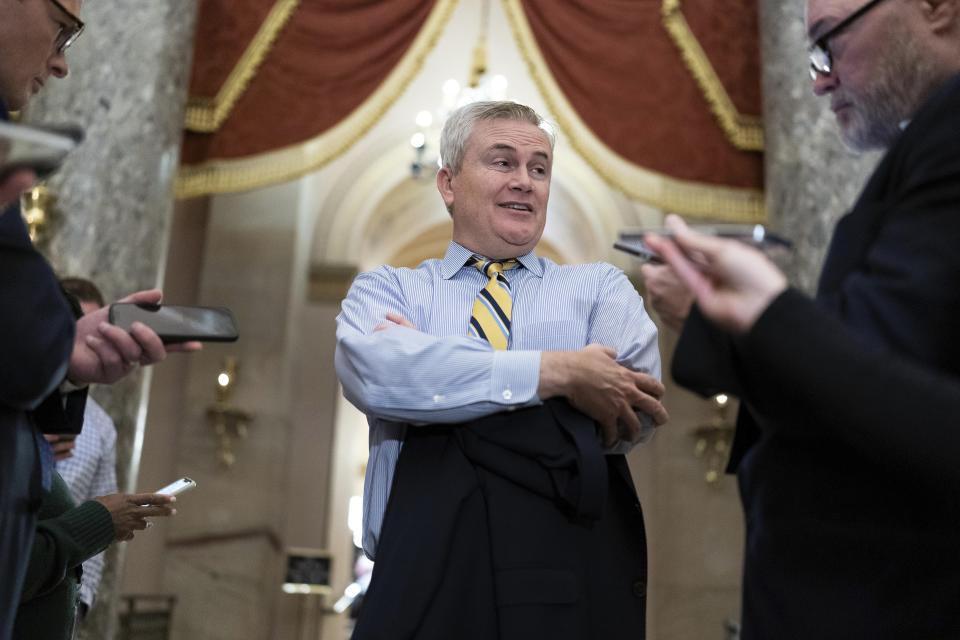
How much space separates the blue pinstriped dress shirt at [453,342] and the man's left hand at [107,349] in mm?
371

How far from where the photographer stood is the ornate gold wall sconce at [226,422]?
9.36 m

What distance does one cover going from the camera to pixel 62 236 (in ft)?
17.8

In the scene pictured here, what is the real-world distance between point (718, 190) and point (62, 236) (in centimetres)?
401

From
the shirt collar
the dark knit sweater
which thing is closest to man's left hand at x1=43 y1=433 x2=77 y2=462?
the dark knit sweater

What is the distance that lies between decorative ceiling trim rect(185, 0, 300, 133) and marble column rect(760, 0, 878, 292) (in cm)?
317

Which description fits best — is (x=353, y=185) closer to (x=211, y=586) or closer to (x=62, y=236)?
(x=211, y=586)

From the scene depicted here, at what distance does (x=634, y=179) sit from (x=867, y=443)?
586 centimetres

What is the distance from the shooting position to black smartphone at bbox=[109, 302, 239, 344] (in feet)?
6.00

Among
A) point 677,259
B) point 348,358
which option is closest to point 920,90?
point 677,259

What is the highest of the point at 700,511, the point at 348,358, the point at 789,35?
the point at 789,35

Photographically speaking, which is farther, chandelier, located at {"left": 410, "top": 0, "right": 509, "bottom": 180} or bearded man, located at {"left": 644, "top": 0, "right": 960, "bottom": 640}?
chandelier, located at {"left": 410, "top": 0, "right": 509, "bottom": 180}

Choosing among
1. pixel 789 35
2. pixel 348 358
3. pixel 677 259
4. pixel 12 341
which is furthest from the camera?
pixel 789 35

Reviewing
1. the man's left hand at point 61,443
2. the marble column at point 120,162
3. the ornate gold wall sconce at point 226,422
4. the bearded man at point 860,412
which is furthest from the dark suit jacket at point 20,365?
the ornate gold wall sconce at point 226,422

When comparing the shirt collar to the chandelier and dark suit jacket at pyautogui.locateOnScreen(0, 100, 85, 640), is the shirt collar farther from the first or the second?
the chandelier
